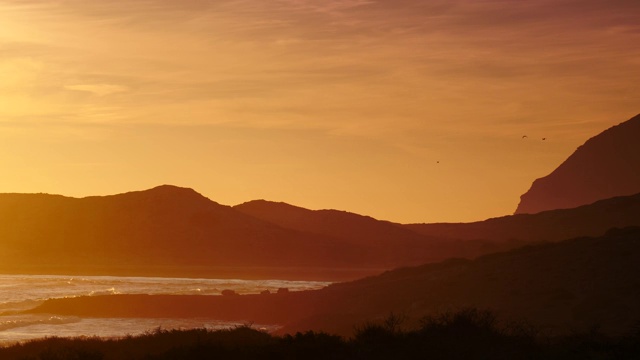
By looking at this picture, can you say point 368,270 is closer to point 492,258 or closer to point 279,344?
point 492,258

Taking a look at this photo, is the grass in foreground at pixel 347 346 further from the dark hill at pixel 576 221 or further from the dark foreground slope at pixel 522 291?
the dark hill at pixel 576 221

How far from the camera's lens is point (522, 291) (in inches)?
2237

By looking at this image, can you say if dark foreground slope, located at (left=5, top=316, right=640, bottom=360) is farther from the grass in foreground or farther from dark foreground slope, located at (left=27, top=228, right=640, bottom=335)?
dark foreground slope, located at (left=27, top=228, right=640, bottom=335)

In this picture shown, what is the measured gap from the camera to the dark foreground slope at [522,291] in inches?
2015

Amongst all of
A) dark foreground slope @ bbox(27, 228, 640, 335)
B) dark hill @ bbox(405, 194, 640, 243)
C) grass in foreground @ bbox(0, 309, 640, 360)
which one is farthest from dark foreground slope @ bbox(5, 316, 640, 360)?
dark hill @ bbox(405, 194, 640, 243)

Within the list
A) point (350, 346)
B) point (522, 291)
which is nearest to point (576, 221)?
point (522, 291)

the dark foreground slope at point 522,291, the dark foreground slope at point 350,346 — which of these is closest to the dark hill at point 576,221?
the dark foreground slope at point 522,291

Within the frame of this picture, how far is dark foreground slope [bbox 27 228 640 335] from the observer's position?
51.2 m

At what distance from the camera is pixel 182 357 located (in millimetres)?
Answer: 28281

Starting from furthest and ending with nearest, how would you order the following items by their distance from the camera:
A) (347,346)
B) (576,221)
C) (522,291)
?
1. (576,221)
2. (522,291)
3. (347,346)

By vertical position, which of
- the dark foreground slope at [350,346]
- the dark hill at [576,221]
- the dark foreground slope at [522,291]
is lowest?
the dark foreground slope at [350,346]

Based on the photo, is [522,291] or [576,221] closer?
[522,291]

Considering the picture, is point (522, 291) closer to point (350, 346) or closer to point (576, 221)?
point (350, 346)

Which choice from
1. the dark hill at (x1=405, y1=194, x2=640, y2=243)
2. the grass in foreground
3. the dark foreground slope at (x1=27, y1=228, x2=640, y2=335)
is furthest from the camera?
the dark hill at (x1=405, y1=194, x2=640, y2=243)
